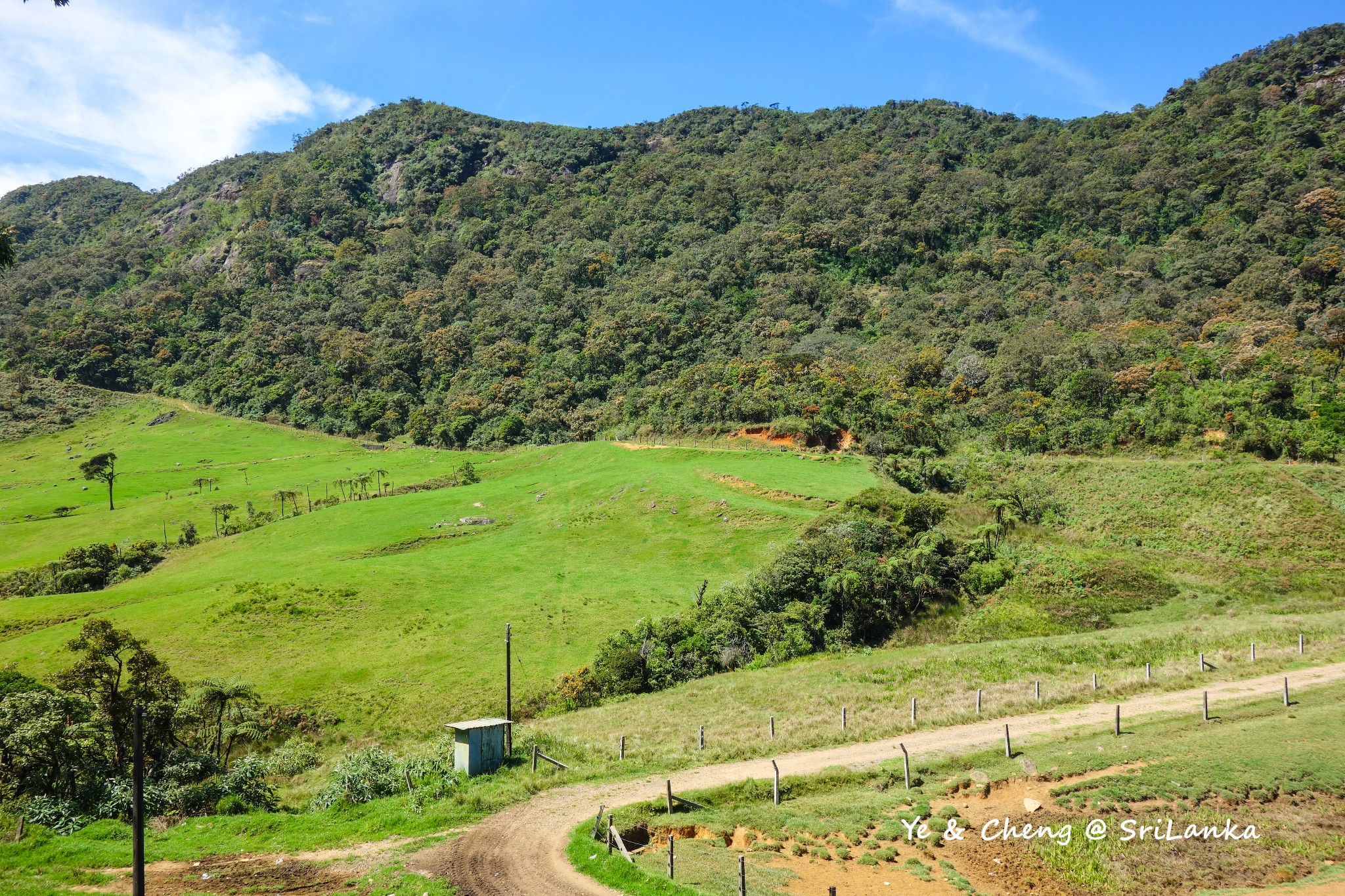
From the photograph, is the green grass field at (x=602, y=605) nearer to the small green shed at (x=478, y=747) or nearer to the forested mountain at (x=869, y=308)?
the small green shed at (x=478, y=747)

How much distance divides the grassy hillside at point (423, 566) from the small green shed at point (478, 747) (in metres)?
13.2

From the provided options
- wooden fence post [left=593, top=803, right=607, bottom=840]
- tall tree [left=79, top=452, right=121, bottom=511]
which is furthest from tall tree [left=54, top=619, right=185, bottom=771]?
tall tree [left=79, top=452, right=121, bottom=511]

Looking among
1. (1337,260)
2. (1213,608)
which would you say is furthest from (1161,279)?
(1213,608)

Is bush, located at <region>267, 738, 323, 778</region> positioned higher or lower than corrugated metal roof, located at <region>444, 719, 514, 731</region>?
lower

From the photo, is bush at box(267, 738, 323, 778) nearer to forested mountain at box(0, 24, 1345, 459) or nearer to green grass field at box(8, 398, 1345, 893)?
green grass field at box(8, 398, 1345, 893)

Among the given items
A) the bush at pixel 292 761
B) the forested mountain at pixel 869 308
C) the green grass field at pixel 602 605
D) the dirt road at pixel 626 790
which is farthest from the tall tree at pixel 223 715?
the forested mountain at pixel 869 308

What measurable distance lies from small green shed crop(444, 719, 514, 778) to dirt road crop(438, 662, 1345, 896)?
300 cm

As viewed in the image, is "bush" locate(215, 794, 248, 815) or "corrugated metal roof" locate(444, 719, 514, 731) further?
"corrugated metal roof" locate(444, 719, 514, 731)

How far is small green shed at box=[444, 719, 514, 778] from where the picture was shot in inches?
1034

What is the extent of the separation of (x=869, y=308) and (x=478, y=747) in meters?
125

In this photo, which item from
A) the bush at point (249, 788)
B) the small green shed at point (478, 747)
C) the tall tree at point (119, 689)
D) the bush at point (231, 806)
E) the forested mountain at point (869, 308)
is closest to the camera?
the bush at point (231, 806)

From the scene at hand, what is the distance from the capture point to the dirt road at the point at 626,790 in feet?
60.8

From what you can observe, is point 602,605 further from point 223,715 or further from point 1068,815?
point 1068,815

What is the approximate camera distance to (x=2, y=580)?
65.4 metres
